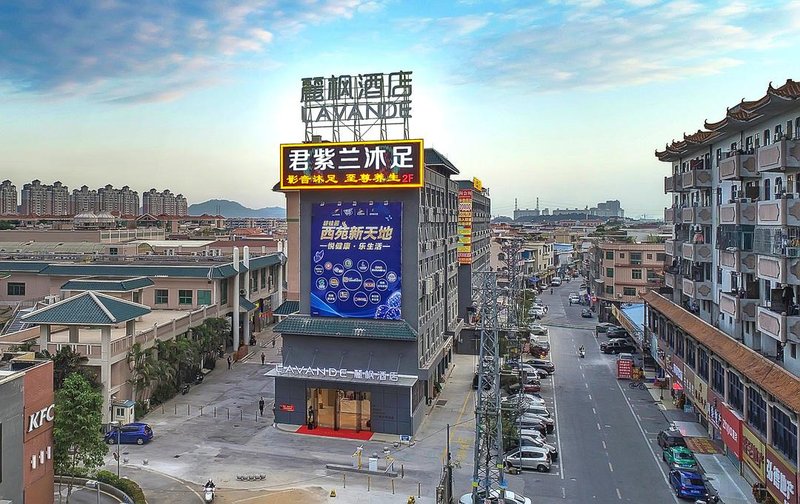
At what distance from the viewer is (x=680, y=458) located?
33.2 metres

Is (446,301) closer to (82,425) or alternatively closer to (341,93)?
(341,93)

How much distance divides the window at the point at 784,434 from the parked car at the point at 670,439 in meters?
10.6

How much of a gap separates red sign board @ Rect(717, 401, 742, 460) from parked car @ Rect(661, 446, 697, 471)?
1880mm

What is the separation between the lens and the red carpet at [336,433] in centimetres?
3800

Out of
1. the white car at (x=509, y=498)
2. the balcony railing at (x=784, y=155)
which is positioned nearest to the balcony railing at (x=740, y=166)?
the balcony railing at (x=784, y=155)

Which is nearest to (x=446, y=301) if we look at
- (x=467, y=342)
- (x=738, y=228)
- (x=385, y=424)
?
(x=467, y=342)

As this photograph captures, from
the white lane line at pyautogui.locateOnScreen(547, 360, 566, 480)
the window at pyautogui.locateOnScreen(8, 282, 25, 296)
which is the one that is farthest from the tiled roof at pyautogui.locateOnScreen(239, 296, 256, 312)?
the white lane line at pyautogui.locateOnScreen(547, 360, 566, 480)

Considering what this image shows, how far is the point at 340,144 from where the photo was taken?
1505 inches

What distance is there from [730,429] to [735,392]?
1812mm

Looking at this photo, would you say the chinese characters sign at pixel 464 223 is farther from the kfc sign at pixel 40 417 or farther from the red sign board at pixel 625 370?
the kfc sign at pixel 40 417

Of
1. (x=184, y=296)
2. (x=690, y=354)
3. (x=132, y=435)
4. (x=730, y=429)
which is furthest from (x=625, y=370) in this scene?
(x=184, y=296)

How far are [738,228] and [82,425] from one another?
32577 millimetres

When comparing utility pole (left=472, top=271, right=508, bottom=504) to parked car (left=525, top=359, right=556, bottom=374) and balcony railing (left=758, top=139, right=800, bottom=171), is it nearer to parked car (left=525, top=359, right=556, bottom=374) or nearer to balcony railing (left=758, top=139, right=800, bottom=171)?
balcony railing (left=758, top=139, right=800, bottom=171)

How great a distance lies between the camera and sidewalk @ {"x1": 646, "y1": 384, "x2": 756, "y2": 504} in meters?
28.5
